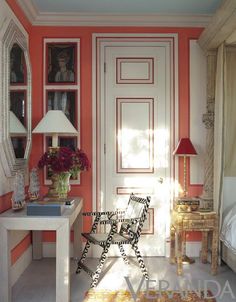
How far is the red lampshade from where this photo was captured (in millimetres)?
3822

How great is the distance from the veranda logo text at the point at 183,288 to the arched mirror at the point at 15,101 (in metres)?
1.65

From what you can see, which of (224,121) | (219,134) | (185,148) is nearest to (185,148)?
(185,148)

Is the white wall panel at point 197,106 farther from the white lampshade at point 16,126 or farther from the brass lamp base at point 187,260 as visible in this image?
the white lampshade at point 16,126

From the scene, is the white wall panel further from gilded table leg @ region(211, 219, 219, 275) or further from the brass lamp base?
the brass lamp base

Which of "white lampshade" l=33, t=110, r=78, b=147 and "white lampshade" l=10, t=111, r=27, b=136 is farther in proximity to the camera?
"white lampshade" l=33, t=110, r=78, b=147

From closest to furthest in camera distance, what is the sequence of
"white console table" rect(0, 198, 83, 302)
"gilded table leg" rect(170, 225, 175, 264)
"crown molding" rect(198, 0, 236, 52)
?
"white console table" rect(0, 198, 83, 302) < "crown molding" rect(198, 0, 236, 52) < "gilded table leg" rect(170, 225, 175, 264)

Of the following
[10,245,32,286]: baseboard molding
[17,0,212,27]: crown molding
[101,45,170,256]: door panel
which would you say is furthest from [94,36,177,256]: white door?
[10,245,32,286]: baseboard molding

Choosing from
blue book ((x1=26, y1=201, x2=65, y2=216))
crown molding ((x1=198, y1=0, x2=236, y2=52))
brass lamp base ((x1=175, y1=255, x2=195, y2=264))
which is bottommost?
brass lamp base ((x1=175, y1=255, x2=195, y2=264))

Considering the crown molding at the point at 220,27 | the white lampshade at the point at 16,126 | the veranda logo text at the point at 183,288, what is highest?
the crown molding at the point at 220,27

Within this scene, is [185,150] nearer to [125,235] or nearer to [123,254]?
[125,235]

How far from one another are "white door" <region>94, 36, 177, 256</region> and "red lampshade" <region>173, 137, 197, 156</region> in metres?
0.23

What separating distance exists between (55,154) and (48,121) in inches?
14.7

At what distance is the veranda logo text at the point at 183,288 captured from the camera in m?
2.96

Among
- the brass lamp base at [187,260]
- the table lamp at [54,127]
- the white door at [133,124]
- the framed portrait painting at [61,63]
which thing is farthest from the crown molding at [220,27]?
the brass lamp base at [187,260]
